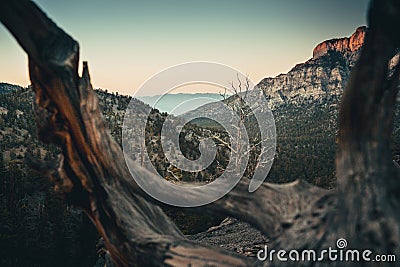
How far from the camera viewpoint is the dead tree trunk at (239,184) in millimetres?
2270

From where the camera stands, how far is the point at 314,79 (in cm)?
13712

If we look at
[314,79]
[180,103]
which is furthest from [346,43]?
[180,103]

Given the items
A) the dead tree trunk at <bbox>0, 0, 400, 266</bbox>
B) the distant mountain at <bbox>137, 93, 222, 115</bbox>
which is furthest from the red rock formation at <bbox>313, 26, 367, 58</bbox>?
the dead tree trunk at <bbox>0, 0, 400, 266</bbox>

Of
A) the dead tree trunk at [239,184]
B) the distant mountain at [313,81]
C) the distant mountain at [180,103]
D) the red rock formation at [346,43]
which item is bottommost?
the dead tree trunk at [239,184]

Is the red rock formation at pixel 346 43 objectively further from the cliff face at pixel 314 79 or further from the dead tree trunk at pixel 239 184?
the dead tree trunk at pixel 239 184

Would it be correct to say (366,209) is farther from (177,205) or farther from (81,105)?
(81,105)

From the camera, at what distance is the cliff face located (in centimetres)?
12925

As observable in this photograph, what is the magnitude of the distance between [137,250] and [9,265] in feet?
43.4

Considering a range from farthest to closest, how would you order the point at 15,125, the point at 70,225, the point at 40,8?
the point at 15,125
the point at 70,225
the point at 40,8

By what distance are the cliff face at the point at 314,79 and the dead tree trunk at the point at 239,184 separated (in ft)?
412

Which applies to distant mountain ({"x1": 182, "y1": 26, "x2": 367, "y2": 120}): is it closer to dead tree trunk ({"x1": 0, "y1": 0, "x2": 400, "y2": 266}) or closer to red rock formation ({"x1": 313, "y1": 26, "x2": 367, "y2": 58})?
red rock formation ({"x1": 313, "y1": 26, "x2": 367, "y2": 58})

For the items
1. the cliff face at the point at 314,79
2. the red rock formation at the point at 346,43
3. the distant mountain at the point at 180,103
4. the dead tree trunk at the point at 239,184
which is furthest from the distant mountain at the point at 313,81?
the dead tree trunk at the point at 239,184

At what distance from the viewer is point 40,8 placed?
2635 millimetres

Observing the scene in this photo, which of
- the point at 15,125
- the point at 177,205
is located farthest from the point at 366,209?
the point at 15,125
